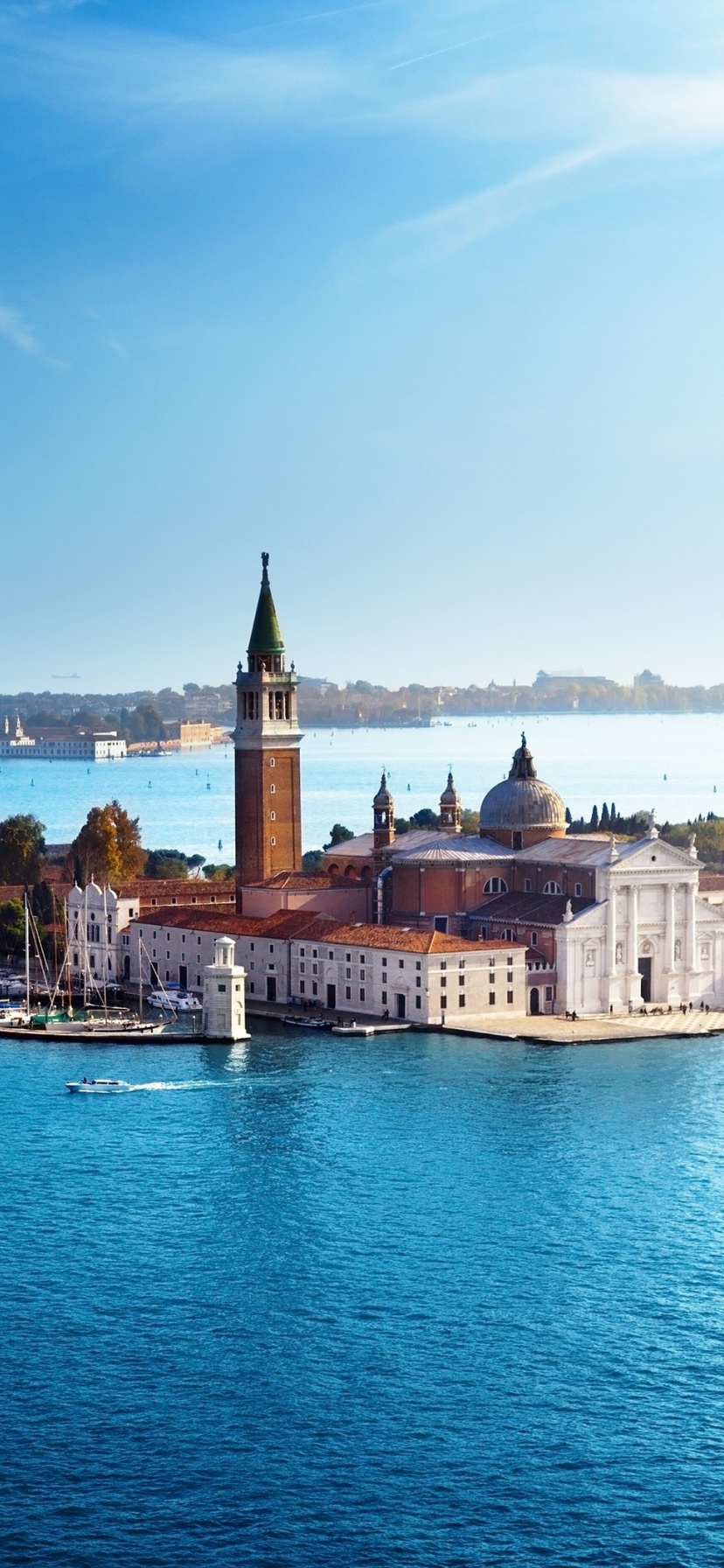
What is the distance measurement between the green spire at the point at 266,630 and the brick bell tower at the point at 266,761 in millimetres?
16

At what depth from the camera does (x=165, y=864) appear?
6206 centimetres

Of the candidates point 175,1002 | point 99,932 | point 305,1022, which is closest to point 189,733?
point 99,932

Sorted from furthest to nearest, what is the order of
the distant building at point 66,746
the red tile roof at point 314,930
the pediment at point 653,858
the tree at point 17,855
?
the distant building at point 66,746, the tree at point 17,855, the pediment at point 653,858, the red tile roof at point 314,930

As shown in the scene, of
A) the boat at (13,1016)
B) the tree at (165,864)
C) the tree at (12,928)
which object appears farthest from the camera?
the tree at (165,864)

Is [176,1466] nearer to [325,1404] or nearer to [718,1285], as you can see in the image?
[325,1404]

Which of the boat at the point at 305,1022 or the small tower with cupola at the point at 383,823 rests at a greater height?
the small tower with cupola at the point at 383,823

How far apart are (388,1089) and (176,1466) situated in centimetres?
1351

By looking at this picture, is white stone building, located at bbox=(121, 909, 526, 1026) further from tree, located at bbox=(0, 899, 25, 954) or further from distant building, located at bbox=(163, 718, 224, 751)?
distant building, located at bbox=(163, 718, 224, 751)

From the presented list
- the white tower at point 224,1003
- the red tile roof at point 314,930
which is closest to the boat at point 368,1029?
the red tile roof at point 314,930

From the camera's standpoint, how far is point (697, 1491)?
16750 mm

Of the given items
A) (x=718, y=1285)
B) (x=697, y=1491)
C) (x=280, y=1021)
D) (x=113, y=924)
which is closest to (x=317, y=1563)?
(x=697, y=1491)

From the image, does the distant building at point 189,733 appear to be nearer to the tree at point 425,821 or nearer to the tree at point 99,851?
the tree at point 425,821

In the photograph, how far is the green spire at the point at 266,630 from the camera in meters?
42.7

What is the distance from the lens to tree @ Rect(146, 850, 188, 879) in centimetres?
6028
